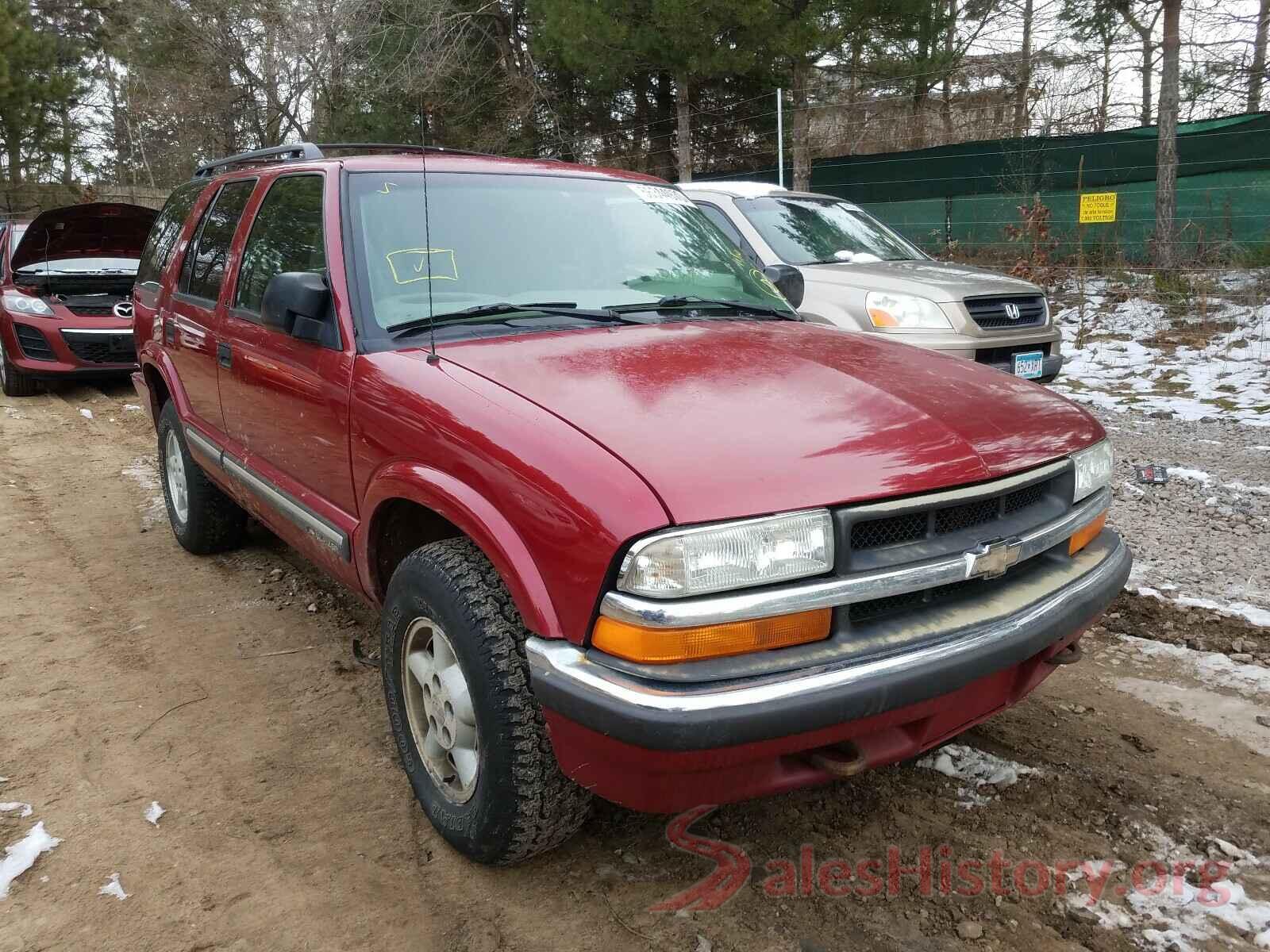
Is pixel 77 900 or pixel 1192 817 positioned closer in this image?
pixel 77 900

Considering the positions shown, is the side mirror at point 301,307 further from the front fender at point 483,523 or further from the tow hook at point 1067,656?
the tow hook at point 1067,656

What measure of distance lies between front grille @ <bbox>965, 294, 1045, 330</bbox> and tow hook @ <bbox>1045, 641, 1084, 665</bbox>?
4.32m

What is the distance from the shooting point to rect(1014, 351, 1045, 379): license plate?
6.65 meters

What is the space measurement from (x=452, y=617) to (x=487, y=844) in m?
0.59

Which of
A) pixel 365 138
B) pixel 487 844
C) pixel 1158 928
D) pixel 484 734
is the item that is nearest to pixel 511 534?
pixel 484 734

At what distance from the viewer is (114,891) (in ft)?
7.88

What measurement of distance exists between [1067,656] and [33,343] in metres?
10.00

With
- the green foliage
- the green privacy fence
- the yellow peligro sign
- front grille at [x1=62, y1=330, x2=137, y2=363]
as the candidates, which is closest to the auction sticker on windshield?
front grille at [x1=62, y1=330, x2=137, y2=363]

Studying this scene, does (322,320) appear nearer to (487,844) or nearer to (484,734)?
(484,734)

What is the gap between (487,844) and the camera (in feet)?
Result: 7.55

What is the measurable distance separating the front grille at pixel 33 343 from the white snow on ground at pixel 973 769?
9.50 meters

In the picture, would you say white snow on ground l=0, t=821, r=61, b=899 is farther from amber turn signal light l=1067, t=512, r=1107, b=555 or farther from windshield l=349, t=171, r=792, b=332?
amber turn signal light l=1067, t=512, r=1107, b=555

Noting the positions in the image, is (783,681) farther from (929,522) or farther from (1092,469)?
(1092,469)

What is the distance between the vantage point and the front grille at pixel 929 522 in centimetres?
207
